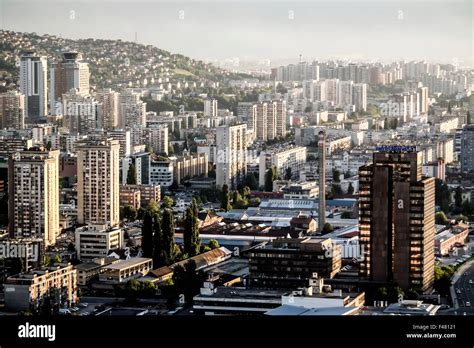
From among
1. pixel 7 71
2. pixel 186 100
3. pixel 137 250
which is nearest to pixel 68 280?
pixel 137 250

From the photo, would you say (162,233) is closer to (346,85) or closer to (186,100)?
(346,85)

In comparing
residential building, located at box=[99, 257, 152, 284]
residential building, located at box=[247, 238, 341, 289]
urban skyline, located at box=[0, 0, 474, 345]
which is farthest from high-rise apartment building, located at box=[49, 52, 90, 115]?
residential building, located at box=[247, 238, 341, 289]

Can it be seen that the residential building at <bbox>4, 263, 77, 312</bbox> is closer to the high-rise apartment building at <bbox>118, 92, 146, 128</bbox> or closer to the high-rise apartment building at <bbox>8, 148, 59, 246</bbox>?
the high-rise apartment building at <bbox>8, 148, 59, 246</bbox>

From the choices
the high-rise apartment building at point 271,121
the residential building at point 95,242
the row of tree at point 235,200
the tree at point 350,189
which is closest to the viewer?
the residential building at point 95,242

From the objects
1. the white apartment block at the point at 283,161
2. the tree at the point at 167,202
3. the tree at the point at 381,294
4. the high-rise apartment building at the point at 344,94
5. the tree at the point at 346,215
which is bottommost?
the tree at the point at 381,294

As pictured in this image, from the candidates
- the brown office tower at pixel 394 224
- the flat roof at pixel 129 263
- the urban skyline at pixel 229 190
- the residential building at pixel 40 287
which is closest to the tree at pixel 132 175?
the urban skyline at pixel 229 190

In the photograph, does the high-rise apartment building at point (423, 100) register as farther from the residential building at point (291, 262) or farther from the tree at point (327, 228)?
the residential building at point (291, 262)
